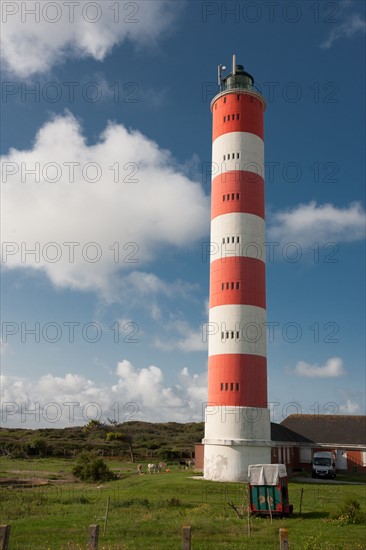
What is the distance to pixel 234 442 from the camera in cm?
3744

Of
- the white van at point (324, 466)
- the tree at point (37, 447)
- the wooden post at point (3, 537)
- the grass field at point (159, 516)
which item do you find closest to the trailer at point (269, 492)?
the grass field at point (159, 516)

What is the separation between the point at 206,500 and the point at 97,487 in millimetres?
9345

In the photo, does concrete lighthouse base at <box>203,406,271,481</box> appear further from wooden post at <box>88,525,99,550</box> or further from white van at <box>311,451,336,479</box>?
wooden post at <box>88,525,99,550</box>

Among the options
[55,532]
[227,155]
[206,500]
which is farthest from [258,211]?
[55,532]

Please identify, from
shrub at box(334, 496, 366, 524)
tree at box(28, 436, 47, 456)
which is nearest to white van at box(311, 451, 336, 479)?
shrub at box(334, 496, 366, 524)

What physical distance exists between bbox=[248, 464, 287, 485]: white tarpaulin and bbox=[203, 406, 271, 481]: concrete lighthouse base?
14132mm

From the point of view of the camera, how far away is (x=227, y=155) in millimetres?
43625

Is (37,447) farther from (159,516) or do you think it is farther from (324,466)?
(159,516)

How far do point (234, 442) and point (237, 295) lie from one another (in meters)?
10.7

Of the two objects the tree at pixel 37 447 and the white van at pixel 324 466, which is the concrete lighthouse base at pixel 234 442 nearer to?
the white van at pixel 324 466

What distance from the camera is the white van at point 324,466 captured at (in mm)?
43156

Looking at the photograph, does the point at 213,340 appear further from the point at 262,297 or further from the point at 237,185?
the point at 237,185

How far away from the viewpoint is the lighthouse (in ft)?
125

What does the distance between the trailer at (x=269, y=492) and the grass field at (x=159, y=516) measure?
2.56 ft
